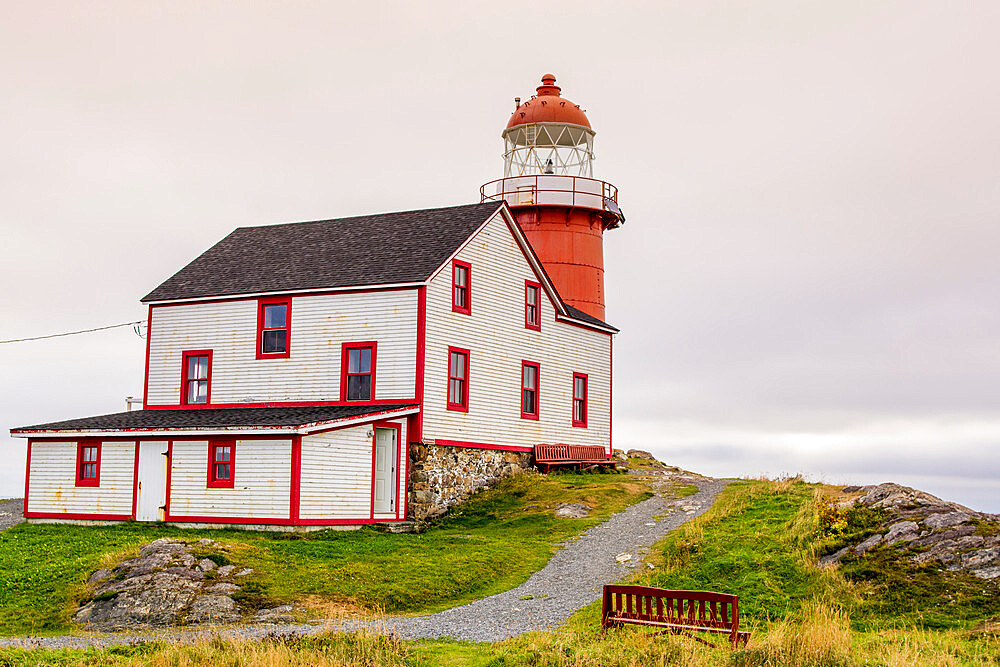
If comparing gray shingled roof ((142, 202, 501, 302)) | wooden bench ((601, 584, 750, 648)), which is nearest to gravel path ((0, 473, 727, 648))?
wooden bench ((601, 584, 750, 648))

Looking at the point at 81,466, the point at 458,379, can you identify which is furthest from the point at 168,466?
the point at 458,379

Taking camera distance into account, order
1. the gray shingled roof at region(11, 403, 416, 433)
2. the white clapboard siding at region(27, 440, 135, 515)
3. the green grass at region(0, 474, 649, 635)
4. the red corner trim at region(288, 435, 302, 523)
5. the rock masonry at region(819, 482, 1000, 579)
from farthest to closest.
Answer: the white clapboard siding at region(27, 440, 135, 515), the gray shingled roof at region(11, 403, 416, 433), the red corner trim at region(288, 435, 302, 523), the green grass at region(0, 474, 649, 635), the rock masonry at region(819, 482, 1000, 579)

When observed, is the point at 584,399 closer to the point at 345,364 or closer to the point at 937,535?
the point at 345,364

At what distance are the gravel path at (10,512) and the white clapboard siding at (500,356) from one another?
1170 centimetres

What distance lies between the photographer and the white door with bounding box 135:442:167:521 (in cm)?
2625

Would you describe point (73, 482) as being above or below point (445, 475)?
below

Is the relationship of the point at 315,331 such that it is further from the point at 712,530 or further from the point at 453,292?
the point at 712,530

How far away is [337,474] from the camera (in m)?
25.5

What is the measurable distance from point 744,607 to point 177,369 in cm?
2005

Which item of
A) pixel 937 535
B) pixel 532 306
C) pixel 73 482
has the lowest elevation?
pixel 937 535

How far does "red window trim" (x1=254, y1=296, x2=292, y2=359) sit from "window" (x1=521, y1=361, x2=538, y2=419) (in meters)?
7.20

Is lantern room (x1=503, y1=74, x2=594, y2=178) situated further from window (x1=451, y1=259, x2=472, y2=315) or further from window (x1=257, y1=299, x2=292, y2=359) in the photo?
window (x1=257, y1=299, x2=292, y2=359)

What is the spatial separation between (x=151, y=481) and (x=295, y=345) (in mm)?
5490

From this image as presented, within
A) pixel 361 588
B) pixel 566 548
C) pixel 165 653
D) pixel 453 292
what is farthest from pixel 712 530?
pixel 165 653
